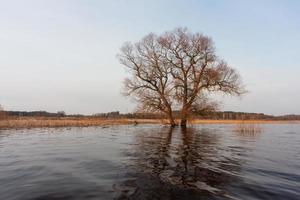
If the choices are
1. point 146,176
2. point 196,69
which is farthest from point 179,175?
point 196,69

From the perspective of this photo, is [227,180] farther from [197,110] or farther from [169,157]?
[197,110]

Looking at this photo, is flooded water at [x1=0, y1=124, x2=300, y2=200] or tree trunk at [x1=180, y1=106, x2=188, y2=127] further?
tree trunk at [x1=180, y1=106, x2=188, y2=127]

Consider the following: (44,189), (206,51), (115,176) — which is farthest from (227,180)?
(206,51)

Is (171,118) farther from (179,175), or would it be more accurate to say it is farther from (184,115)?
(179,175)

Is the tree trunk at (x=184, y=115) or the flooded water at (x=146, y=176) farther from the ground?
the tree trunk at (x=184, y=115)

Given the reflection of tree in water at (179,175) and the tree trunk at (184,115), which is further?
the tree trunk at (184,115)

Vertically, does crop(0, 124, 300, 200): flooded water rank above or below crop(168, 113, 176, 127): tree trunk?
below

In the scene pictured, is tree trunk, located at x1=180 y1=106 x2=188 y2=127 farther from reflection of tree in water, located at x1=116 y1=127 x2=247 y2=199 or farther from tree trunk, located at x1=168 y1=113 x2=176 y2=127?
reflection of tree in water, located at x1=116 y1=127 x2=247 y2=199

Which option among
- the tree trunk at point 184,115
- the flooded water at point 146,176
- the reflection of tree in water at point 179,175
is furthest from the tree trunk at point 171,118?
the reflection of tree in water at point 179,175

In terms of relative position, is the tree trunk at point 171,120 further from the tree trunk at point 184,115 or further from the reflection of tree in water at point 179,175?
the reflection of tree in water at point 179,175

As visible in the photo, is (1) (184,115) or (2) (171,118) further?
(2) (171,118)

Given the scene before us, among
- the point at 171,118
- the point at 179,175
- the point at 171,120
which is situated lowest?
the point at 179,175

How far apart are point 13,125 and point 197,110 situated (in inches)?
789

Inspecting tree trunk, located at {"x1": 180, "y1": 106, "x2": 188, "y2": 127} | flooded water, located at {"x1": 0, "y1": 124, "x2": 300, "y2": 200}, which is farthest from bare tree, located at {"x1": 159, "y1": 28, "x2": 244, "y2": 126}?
flooded water, located at {"x1": 0, "y1": 124, "x2": 300, "y2": 200}
